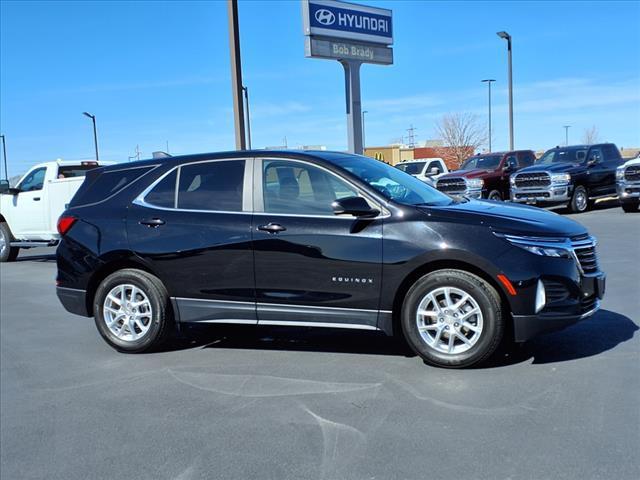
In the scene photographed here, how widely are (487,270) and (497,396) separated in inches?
37.8

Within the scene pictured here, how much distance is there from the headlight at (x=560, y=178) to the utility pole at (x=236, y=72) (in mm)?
10448

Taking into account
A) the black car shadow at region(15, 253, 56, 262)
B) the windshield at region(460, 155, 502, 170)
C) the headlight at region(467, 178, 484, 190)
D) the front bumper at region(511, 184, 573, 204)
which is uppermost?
the windshield at region(460, 155, 502, 170)

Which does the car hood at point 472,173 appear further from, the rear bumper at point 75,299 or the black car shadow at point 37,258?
the rear bumper at point 75,299

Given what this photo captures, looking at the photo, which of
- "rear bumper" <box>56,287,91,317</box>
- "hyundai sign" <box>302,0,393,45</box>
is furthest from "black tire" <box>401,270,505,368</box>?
"hyundai sign" <box>302,0,393,45</box>

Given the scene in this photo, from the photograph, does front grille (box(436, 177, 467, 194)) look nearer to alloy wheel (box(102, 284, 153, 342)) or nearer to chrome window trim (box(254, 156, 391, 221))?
chrome window trim (box(254, 156, 391, 221))

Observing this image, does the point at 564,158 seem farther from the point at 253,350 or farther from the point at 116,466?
the point at 116,466

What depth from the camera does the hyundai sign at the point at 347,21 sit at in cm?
2269

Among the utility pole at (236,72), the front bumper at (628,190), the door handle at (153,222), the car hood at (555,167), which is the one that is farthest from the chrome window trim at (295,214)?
the car hood at (555,167)

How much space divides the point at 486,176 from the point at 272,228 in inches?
659

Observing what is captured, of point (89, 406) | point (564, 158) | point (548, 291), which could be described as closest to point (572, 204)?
point (564, 158)

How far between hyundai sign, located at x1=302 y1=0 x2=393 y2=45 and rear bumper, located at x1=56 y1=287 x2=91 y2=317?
18.3 m

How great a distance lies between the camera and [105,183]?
6.34m

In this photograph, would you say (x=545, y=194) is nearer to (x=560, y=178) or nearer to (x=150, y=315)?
(x=560, y=178)

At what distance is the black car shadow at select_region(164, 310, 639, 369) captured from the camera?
208 inches
